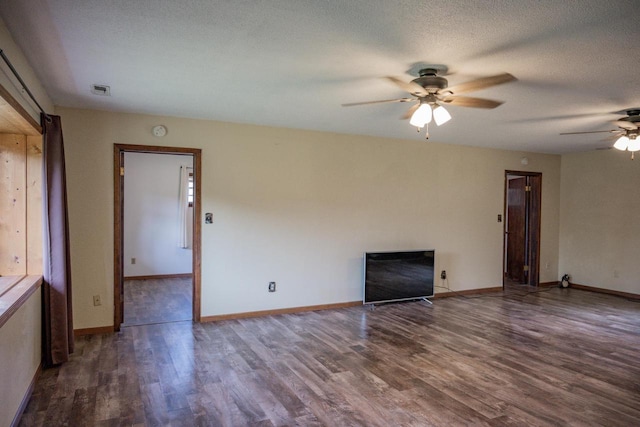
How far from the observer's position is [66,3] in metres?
1.96

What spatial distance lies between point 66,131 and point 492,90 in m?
4.05

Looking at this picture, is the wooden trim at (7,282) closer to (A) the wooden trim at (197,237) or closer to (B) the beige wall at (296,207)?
(B) the beige wall at (296,207)

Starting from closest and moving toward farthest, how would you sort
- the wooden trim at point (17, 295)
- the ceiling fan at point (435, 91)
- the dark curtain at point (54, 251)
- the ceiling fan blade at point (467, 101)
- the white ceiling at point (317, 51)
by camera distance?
1. the white ceiling at point (317, 51)
2. the wooden trim at point (17, 295)
3. the ceiling fan at point (435, 91)
4. the ceiling fan blade at point (467, 101)
5. the dark curtain at point (54, 251)

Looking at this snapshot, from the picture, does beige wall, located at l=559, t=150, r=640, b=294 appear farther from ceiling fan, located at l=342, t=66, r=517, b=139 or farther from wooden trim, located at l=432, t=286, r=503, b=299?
ceiling fan, located at l=342, t=66, r=517, b=139

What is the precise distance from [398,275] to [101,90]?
13.5ft

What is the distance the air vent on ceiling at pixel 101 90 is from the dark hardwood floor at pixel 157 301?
98.6 inches

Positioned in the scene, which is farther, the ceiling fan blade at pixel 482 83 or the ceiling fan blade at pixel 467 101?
the ceiling fan blade at pixel 467 101

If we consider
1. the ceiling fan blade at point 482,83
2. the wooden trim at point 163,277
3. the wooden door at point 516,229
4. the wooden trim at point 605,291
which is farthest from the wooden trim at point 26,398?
the wooden trim at point 605,291

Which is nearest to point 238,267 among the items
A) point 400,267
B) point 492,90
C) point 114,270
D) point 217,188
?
point 217,188

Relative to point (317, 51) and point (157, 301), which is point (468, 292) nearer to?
point (157, 301)

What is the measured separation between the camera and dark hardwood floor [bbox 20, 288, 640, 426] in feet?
8.54

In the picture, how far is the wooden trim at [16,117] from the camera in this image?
2.20 meters

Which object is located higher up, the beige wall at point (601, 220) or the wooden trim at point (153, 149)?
the wooden trim at point (153, 149)

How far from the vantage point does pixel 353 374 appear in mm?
3225
